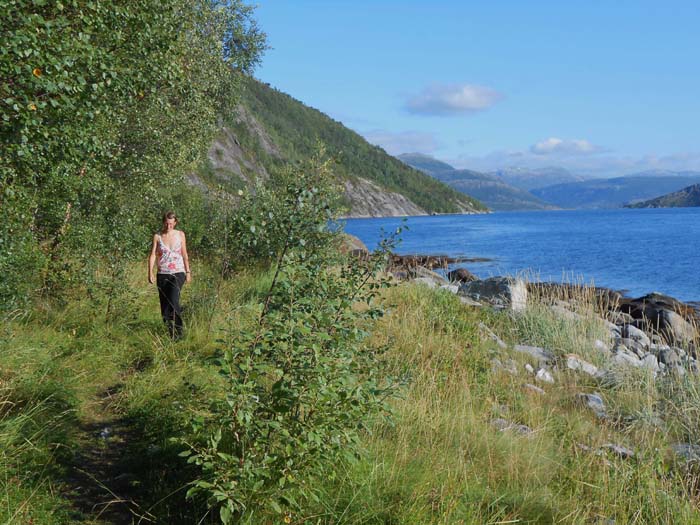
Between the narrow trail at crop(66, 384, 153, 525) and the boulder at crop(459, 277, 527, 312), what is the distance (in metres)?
10.7

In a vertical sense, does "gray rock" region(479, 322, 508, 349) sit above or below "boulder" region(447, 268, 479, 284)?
above

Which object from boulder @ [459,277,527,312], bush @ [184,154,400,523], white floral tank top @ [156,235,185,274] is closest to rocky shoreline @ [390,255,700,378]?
boulder @ [459,277,527,312]

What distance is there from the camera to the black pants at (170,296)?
912 centimetres

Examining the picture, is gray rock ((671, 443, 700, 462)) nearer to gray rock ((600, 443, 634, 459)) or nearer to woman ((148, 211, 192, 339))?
gray rock ((600, 443, 634, 459))

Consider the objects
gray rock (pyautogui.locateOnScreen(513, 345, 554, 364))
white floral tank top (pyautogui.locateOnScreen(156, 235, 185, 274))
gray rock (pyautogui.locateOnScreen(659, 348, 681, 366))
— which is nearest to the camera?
white floral tank top (pyautogui.locateOnScreen(156, 235, 185, 274))

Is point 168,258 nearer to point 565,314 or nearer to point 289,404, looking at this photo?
point 289,404

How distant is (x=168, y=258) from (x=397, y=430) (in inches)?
210

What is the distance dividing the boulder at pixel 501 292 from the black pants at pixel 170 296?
8.67m

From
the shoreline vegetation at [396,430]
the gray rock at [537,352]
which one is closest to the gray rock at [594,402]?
the shoreline vegetation at [396,430]

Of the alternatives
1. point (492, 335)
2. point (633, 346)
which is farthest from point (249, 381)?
point (633, 346)

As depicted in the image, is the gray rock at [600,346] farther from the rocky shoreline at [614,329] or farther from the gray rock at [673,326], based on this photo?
the gray rock at [673,326]

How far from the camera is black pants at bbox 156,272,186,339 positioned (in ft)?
29.9

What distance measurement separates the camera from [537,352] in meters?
11.8

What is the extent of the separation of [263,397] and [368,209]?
17014 cm
